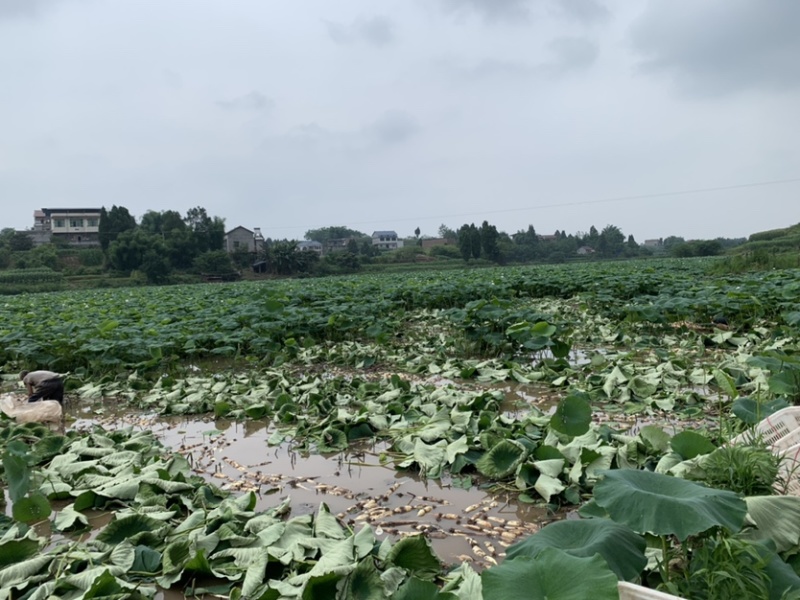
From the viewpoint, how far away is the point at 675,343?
7.38 meters

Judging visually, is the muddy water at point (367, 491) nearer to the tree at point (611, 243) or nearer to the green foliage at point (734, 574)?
the green foliage at point (734, 574)

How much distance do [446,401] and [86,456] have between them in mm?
2636

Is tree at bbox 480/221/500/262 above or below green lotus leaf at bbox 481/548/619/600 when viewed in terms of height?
above

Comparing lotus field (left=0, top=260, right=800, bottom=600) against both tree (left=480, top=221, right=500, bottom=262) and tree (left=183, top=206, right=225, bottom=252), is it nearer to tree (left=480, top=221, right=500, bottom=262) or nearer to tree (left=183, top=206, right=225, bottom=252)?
tree (left=183, top=206, right=225, bottom=252)

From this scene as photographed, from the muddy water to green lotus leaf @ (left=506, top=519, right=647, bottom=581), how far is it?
736 millimetres

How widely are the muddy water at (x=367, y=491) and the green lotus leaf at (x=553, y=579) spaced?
3.44 ft

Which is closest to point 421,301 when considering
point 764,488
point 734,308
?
point 734,308

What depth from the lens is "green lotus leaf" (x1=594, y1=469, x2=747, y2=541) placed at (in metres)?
1.56

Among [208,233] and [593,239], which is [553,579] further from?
[593,239]

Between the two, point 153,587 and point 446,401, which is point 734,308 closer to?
point 446,401

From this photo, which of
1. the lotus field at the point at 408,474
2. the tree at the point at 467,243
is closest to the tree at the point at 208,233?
the tree at the point at 467,243

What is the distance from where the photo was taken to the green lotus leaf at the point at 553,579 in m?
1.37

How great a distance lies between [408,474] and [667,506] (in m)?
2.10

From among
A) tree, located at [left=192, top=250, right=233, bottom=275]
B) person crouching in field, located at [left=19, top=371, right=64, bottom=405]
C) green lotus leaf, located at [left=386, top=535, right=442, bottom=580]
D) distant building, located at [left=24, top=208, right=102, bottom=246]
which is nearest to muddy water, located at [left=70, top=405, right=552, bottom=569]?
green lotus leaf, located at [left=386, top=535, right=442, bottom=580]
